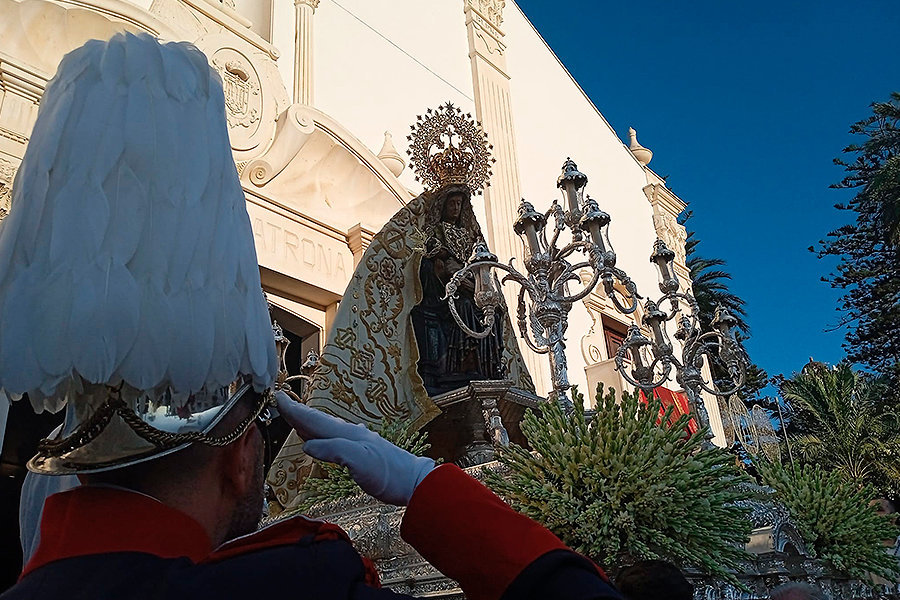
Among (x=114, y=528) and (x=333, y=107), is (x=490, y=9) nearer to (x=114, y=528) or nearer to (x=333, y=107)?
(x=333, y=107)

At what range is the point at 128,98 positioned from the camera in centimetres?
102

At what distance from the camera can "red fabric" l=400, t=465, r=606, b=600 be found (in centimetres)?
84

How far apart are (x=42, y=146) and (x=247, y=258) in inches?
13.1

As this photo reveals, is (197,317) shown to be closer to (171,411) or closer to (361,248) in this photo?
(171,411)

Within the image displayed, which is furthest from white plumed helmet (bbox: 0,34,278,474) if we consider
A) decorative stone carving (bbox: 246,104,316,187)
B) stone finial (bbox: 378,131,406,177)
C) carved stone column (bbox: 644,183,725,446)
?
carved stone column (bbox: 644,183,725,446)

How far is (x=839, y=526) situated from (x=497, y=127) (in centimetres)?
876

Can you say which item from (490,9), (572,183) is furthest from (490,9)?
(572,183)

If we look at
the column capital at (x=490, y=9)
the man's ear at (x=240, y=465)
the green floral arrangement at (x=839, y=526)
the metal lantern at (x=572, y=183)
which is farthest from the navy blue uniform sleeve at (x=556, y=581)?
the column capital at (x=490, y=9)

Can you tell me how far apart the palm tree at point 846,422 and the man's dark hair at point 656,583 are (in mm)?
15367

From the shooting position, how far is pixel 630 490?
223 centimetres

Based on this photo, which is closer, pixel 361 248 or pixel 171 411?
pixel 171 411

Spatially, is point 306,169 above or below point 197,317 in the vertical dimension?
above

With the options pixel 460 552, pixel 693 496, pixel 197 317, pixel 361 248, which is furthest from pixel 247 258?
pixel 361 248

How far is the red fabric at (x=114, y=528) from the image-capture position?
0.80m
